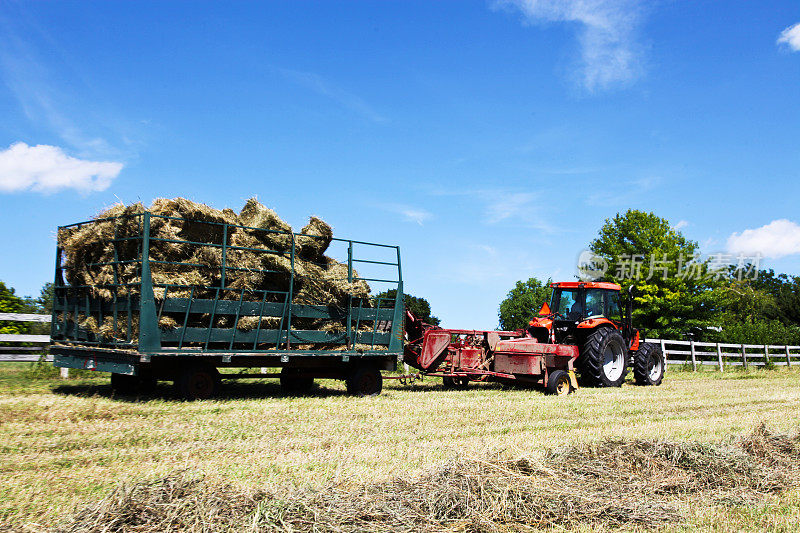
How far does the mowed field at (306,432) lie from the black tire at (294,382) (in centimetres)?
37

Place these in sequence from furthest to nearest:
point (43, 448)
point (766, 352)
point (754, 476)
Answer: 1. point (766, 352)
2. point (43, 448)
3. point (754, 476)

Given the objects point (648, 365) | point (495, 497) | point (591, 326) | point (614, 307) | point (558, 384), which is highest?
point (614, 307)

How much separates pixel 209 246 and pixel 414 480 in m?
5.80

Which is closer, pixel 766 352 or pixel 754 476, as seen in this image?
pixel 754 476

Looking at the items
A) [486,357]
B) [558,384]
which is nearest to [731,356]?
[558,384]

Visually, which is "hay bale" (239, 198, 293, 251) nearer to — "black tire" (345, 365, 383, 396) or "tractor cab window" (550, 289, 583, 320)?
"black tire" (345, 365, 383, 396)

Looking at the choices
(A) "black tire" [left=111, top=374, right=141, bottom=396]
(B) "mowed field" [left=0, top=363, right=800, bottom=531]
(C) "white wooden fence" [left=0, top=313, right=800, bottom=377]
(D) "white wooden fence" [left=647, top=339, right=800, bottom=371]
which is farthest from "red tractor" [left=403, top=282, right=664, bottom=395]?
(D) "white wooden fence" [left=647, top=339, right=800, bottom=371]

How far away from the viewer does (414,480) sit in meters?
4.66

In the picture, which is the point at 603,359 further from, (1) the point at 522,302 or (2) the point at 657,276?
(1) the point at 522,302

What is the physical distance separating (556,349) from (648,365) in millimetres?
4215

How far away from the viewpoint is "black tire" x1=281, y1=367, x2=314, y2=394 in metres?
10.8

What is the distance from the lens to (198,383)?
9.34m

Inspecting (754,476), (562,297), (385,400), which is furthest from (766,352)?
(754,476)

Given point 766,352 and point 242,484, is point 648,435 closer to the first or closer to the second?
point 242,484
